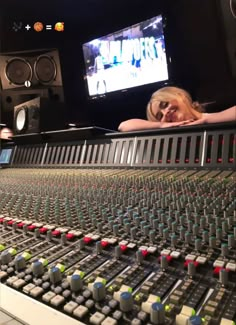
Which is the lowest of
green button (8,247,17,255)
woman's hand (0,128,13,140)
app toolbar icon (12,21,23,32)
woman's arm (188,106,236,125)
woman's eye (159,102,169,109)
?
green button (8,247,17,255)

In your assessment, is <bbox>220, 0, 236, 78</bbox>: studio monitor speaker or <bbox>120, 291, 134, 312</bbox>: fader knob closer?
<bbox>120, 291, 134, 312</bbox>: fader knob

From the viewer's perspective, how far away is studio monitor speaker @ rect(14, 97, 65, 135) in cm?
275

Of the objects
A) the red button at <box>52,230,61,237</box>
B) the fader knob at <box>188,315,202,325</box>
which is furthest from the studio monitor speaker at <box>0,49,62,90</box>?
the fader knob at <box>188,315,202,325</box>

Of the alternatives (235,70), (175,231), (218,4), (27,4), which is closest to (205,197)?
(175,231)

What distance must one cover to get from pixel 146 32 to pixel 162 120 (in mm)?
797

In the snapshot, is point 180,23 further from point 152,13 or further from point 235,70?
point 235,70

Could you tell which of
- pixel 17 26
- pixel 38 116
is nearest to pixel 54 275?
pixel 38 116

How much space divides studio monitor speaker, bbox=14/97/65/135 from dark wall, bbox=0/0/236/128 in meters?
0.66

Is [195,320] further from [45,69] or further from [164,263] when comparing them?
[45,69]

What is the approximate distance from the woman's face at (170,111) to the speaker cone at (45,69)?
1.30 metres

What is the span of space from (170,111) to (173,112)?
0.12 feet

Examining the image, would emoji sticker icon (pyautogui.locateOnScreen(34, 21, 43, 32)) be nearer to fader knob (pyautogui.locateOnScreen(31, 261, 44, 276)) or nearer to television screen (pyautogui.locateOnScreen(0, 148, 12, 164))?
television screen (pyautogui.locateOnScreen(0, 148, 12, 164))

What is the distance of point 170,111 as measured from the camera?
2.79 metres

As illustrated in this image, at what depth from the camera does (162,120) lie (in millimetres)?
2834
